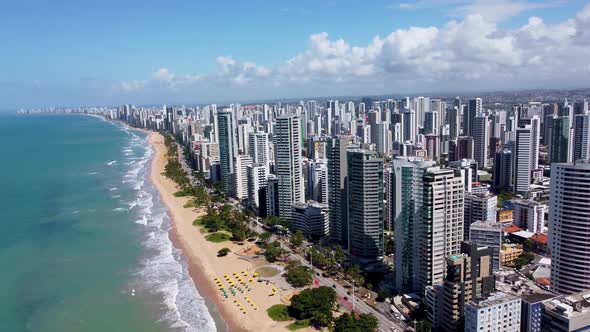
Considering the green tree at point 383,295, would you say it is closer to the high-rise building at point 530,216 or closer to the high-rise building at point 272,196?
the high-rise building at point 530,216

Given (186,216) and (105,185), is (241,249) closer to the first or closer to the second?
(186,216)

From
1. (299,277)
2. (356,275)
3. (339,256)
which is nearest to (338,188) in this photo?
(339,256)

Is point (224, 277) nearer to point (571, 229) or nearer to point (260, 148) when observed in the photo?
point (571, 229)

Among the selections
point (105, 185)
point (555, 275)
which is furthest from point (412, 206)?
point (105, 185)

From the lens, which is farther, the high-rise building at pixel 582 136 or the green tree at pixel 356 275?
the high-rise building at pixel 582 136

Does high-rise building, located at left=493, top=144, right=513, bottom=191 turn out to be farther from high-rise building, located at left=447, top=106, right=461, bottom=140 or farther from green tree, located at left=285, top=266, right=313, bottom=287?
green tree, located at left=285, top=266, right=313, bottom=287

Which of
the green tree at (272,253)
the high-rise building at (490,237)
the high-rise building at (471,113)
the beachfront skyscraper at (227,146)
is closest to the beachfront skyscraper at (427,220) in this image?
the high-rise building at (490,237)
